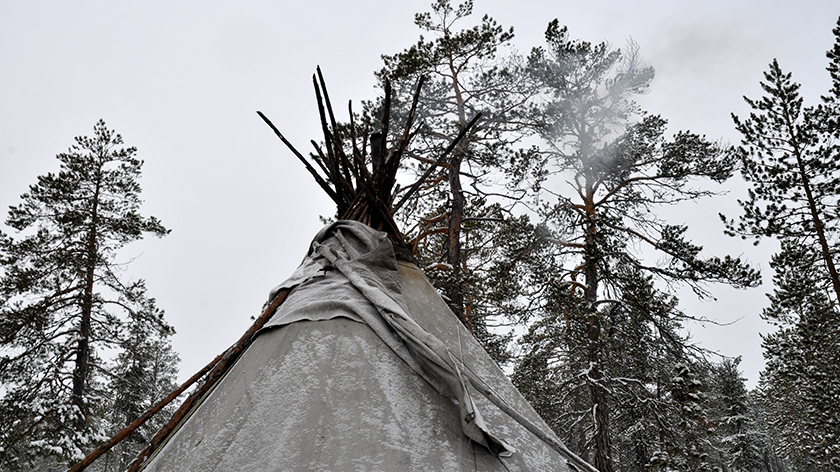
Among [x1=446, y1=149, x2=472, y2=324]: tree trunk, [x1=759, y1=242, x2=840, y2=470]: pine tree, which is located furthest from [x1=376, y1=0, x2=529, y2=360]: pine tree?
[x1=759, y1=242, x2=840, y2=470]: pine tree

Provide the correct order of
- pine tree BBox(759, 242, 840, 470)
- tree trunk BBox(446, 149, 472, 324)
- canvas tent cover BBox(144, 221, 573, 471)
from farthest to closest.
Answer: pine tree BBox(759, 242, 840, 470)
tree trunk BBox(446, 149, 472, 324)
canvas tent cover BBox(144, 221, 573, 471)

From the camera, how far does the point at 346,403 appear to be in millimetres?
1501

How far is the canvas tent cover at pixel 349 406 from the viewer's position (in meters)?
1.36

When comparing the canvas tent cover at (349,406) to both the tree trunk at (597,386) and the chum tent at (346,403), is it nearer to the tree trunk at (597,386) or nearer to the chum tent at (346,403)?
the chum tent at (346,403)

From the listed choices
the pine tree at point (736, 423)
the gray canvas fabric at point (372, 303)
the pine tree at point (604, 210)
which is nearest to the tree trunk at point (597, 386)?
the pine tree at point (604, 210)

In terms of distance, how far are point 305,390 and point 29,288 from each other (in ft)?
35.4

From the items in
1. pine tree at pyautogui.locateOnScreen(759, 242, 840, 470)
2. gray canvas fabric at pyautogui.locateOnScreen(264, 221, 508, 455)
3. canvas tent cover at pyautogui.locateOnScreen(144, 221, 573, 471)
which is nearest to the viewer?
canvas tent cover at pyautogui.locateOnScreen(144, 221, 573, 471)

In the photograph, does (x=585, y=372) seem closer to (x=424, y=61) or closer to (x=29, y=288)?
(x=424, y=61)

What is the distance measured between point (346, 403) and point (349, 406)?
17mm

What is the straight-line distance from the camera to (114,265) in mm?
9961

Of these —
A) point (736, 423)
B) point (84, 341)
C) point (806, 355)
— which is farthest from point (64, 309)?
point (736, 423)

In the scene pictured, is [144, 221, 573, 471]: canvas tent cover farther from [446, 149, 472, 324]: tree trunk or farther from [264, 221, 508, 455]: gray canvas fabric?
[446, 149, 472, 324]: tree trunk

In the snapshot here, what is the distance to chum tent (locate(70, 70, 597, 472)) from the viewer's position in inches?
53.7

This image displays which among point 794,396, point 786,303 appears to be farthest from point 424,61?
point 794,396
